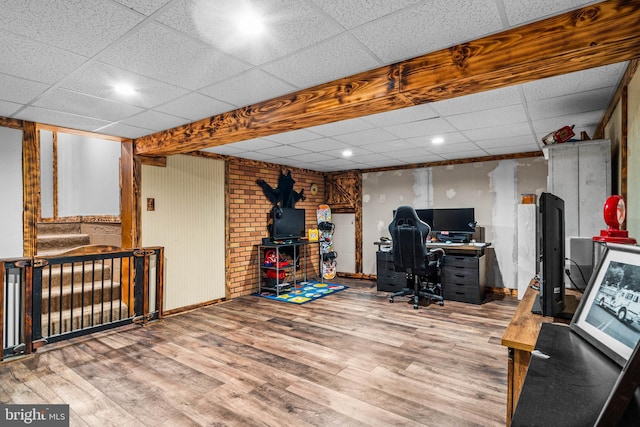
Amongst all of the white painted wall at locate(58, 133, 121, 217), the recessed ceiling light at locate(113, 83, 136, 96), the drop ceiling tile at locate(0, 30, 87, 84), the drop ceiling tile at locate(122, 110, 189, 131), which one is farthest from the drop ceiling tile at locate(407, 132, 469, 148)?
the white painted wall at locate(58, 133, 121, 217)

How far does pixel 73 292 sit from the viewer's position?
4.05 m

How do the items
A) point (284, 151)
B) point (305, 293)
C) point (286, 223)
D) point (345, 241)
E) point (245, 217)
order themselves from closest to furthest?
1. point (284, 151)
2. point (305, 293)
3. point (245, 217)
4. point (286, 223)
5. point (345, 241)

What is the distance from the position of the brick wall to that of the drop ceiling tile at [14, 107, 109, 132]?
212cm

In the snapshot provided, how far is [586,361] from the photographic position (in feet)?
3.42

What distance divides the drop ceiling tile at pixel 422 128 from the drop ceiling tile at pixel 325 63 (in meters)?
1.47

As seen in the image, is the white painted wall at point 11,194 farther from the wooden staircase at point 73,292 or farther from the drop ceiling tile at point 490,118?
the drop ceiling tile at point 490,118

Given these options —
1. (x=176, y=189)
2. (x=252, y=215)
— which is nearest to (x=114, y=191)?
(x=176, y=189)

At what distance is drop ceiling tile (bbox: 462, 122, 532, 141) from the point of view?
383cm

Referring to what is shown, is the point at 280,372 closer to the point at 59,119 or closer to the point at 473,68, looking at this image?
the point at 473,68

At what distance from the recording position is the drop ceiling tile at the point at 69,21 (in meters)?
1.64

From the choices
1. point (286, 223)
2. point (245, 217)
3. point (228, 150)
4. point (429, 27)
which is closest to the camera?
point (429, 27)

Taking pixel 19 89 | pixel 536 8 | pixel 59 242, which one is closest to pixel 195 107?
pixel 19 89

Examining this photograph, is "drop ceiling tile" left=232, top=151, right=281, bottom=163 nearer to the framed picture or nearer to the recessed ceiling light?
the recessed ceiling light

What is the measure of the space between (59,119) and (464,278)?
17.9 ft
